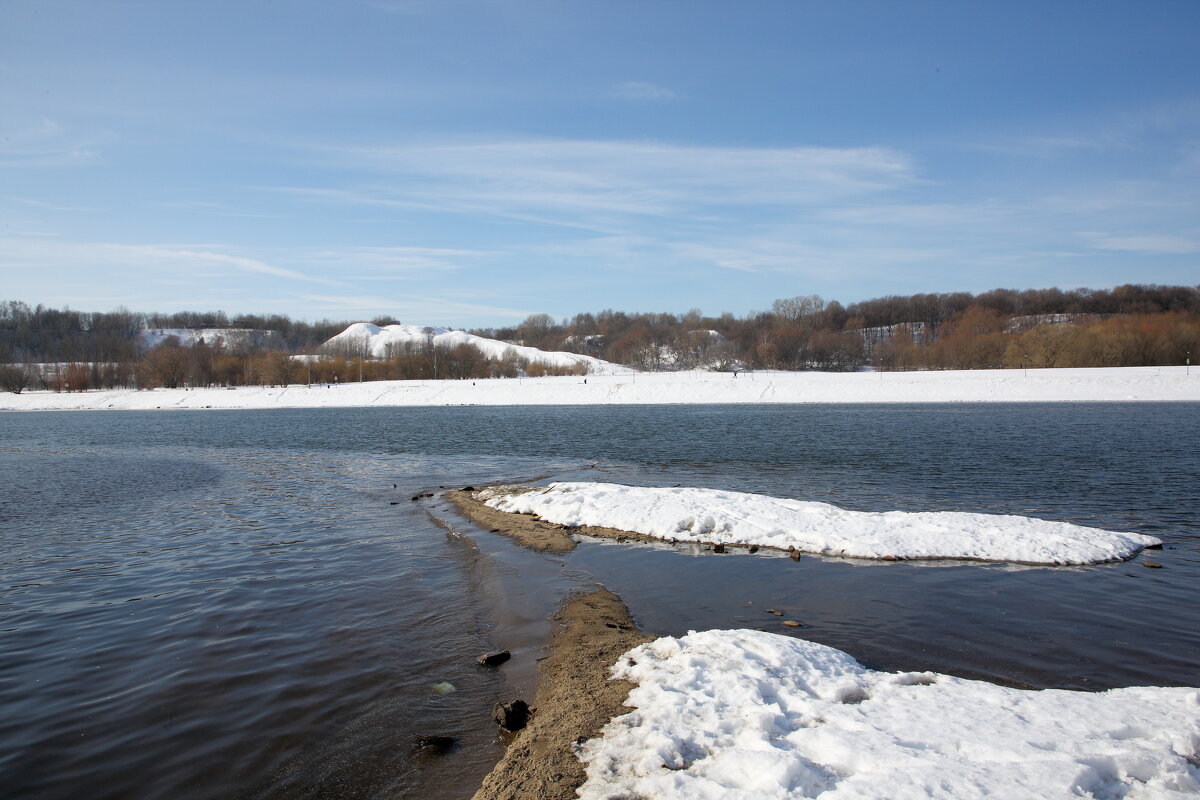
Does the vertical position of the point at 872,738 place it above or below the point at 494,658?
above

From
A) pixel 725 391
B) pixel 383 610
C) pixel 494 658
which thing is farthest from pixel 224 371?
pixel 494 658

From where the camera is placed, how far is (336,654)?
732 cm

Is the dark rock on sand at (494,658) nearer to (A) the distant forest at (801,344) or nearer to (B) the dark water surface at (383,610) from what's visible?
(B) the dark water surface at (383,610)

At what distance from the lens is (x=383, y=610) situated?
873 centimetres

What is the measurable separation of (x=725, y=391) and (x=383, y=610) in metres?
60.3

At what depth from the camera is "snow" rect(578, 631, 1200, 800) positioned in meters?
4.22

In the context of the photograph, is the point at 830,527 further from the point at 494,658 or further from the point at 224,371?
the point at 224,371

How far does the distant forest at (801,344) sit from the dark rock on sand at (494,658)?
95045mm

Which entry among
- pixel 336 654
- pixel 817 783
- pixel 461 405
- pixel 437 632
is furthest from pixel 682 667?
pixel 461 405

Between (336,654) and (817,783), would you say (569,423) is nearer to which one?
(336,654)

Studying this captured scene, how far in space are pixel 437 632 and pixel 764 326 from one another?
541ft

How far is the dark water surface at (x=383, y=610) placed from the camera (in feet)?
18.0

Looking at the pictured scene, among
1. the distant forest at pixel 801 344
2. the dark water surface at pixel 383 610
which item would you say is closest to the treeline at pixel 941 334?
the distant forest at pixel 801 344

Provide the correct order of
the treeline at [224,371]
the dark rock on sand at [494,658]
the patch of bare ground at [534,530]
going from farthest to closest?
the treeline at [224,371], the patch of bare ground at [534,530], the dark rock on sand at [494,658]
